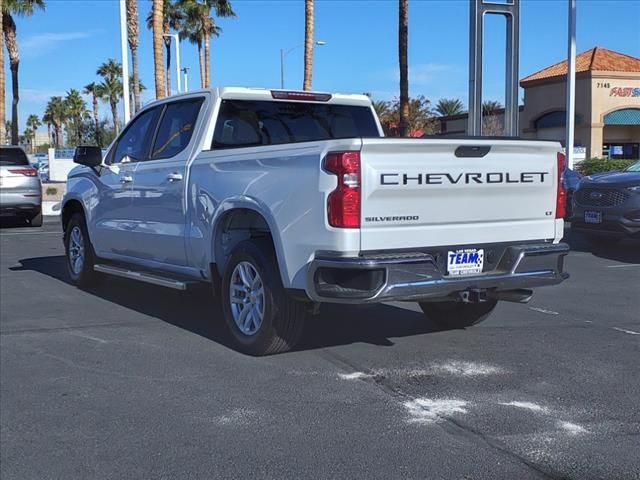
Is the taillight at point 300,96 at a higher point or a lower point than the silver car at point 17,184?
higher

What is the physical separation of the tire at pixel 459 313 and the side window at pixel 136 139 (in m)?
3.24

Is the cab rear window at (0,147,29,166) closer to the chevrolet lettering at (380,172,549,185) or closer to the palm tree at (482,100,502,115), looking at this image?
the chevrolet lettering at (380,172,549,185)

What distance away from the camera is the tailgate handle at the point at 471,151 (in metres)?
5.28

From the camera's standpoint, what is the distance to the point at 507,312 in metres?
7.52

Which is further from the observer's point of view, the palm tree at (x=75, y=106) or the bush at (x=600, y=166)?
the palm tree at (x=75, y=106)

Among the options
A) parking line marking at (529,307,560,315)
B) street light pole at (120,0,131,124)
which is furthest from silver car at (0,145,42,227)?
Answer: parking line marking at (529,307,560,315)

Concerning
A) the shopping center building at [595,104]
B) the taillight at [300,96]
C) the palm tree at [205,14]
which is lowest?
the taillight at [300,96]

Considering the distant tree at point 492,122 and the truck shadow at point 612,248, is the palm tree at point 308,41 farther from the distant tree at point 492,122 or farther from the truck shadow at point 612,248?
the distant tree at point 492,122

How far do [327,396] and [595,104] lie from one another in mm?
37811

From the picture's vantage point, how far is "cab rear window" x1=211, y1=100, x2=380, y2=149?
22.1 ft

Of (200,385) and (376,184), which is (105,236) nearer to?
(200,385)

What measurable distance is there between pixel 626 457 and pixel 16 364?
4.22 metres

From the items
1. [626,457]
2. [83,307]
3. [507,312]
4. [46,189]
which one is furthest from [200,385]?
[46,189]

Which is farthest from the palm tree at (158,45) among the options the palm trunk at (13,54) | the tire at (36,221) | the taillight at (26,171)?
the palm trunk at (13,54)
